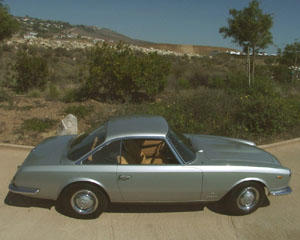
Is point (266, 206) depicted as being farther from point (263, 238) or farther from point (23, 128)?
point (23, 128)

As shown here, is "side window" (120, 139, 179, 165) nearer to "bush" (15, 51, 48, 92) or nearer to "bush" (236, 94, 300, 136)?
"bush" (236, 94, 300, 136)

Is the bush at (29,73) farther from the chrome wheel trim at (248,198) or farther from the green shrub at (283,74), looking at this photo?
the green shrub at (283,74)

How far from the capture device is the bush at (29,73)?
1230 cm

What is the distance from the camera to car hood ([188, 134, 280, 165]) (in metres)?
4.05

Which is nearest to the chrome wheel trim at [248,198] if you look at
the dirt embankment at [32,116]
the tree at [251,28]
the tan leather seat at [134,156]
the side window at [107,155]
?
the tan leather seat at [134,156]

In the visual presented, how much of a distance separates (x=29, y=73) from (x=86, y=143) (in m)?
9.71

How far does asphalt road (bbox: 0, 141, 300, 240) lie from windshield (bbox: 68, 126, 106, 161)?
2.88ft

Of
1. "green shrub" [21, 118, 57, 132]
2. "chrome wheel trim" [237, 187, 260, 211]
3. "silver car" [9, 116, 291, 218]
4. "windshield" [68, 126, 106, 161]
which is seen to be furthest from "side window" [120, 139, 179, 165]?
"green shrub" [21, 118, 57, 132]

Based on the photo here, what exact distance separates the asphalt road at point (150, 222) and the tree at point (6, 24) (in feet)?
27.8

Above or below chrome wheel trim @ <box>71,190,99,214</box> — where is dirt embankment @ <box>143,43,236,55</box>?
above

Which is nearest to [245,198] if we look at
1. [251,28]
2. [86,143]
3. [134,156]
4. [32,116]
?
[134,156]

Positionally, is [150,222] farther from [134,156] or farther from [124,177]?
[134,156]

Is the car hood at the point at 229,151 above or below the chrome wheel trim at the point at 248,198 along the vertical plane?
above

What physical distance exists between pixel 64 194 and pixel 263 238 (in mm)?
2555
